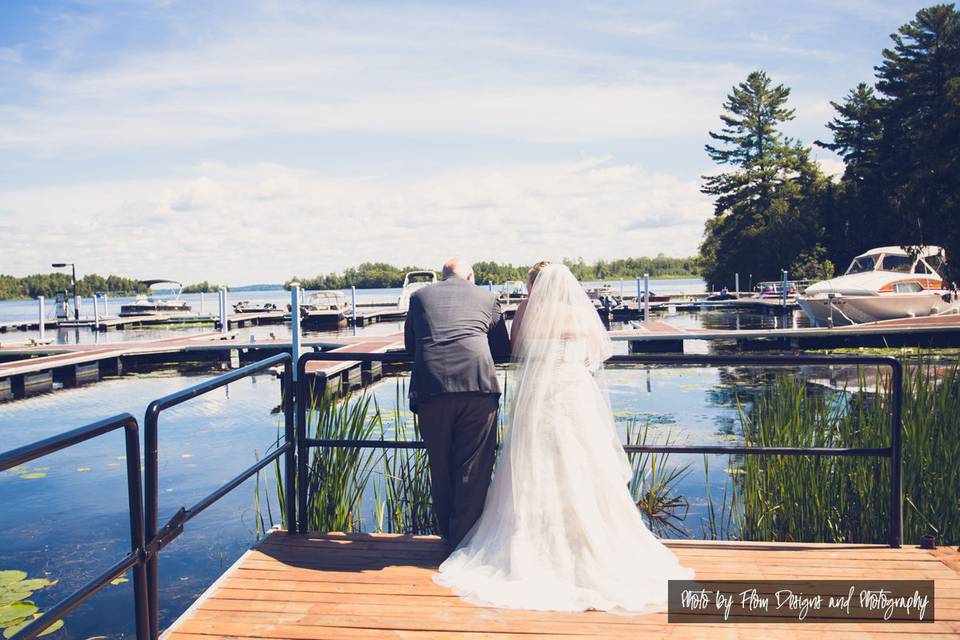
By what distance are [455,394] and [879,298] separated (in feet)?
70.8

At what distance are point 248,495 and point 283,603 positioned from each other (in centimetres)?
559

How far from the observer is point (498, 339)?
13.0ft

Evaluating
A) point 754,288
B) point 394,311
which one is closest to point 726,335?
point 394,311

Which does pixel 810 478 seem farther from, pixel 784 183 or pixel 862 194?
pixel 784 183

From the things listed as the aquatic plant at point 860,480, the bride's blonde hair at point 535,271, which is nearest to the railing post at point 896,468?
the aquatic plant at point 860,480

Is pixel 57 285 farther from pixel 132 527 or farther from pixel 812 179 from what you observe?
pixel 132 527

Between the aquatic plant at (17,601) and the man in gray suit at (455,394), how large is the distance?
281 centimetres

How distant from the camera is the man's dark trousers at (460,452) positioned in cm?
366

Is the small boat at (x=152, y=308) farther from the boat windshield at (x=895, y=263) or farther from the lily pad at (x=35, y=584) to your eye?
the lily pad at (x=35, y=584)

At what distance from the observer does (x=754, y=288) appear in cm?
5259

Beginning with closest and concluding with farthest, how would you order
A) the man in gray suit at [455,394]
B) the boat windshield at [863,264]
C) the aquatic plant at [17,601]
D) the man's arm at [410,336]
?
the man in gray suit at [455,394] < the man's arm at [410,336] < the aquatic plant at [17,601] < the boat windshield at [863,264]

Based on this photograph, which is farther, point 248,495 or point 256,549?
point 248,495

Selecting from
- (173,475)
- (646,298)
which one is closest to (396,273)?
(646,298)

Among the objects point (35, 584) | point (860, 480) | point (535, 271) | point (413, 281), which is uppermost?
point (413, 281)
